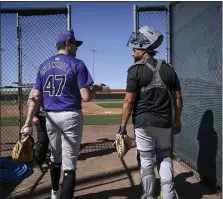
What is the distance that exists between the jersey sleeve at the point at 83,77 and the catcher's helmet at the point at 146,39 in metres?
0.64

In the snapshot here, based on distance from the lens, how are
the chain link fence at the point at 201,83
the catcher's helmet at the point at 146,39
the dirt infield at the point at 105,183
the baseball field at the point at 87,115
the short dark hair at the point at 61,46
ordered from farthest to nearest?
the baseball field at the point at 87,115 < the dirt infield at the point at 105,183 < the chain link fence at the point at 201,83 < the short dark hair at the point at 61,46 < the catcher's helmet at the point at 146,39

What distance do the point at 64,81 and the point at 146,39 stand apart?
41.3 inches

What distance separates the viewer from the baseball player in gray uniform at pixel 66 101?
11.5 feet

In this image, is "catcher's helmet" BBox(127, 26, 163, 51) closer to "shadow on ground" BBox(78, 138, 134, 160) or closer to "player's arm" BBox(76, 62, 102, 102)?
"player's arm" BBox(76, 62, 102, 102)

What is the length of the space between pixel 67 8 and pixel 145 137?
10.2 feet

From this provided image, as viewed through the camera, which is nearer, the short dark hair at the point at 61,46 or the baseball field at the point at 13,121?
the short dark hair at the point at 61,46

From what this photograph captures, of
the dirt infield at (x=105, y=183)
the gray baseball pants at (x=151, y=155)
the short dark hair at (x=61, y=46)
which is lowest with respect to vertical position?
the dirt infield at (x=105, y=183)

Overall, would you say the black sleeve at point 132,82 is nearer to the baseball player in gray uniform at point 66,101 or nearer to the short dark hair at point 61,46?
the baseball player in gray uniform at point 66,101

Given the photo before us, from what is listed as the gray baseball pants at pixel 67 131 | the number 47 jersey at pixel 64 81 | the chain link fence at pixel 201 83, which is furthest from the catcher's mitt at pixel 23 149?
the chain link fence at pixel 201 83

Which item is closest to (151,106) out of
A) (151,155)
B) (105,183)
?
(151,155)

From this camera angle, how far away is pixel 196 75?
5.06m

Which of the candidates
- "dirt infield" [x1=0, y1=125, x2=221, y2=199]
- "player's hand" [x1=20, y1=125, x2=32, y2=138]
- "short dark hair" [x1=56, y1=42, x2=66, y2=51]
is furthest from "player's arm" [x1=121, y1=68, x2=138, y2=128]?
"dirt infield" [x1=0, y1=125, x2=221, y2=199]

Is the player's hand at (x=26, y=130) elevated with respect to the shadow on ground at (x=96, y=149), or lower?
elevated

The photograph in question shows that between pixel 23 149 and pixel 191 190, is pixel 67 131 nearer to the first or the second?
pixel 23 149
